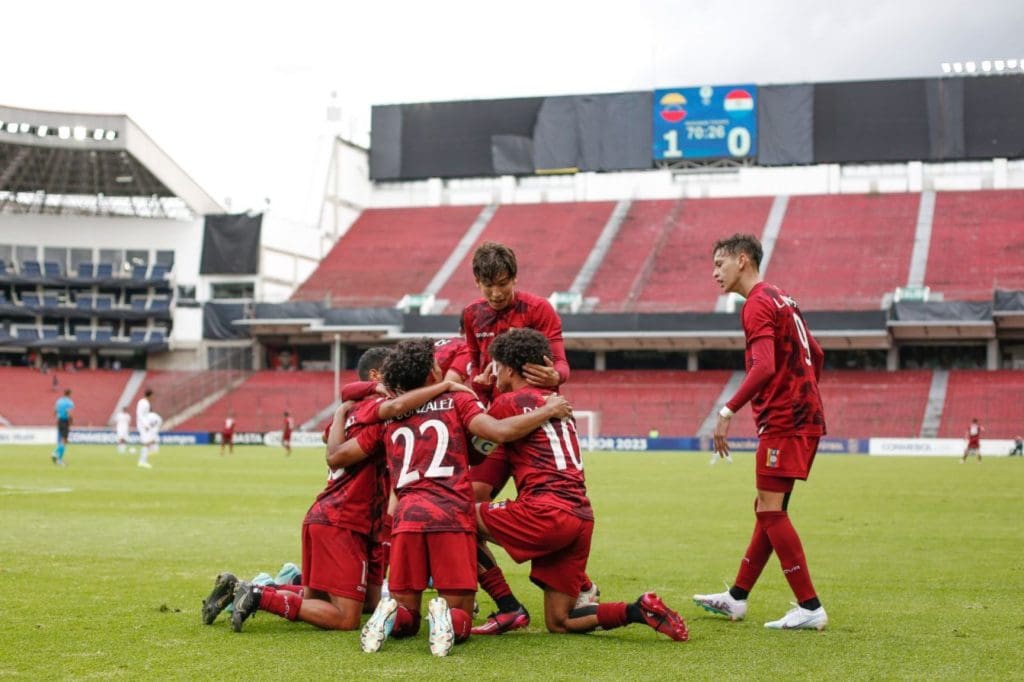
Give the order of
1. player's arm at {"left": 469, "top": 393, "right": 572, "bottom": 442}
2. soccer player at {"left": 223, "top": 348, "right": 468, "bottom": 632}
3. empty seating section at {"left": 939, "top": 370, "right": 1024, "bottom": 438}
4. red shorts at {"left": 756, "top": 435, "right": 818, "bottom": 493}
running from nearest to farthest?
player's arm at {"left": 469, "top": 393, "right": 572, "bottom": 442} → soccer player at {"left": 223, "top": 348, "right": 468, "bottom": 632} → red shorts at {"left": 756, "top": 435, "right": 818, "bottom": 493} → empty seating section at {"left": 939, "top": 370, "right": 1024, "bottom": 438}

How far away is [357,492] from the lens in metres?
7.70

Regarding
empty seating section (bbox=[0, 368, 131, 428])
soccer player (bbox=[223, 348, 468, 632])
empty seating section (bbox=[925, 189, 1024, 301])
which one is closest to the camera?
soccer player (bbox=[223, 348, 468, 632])

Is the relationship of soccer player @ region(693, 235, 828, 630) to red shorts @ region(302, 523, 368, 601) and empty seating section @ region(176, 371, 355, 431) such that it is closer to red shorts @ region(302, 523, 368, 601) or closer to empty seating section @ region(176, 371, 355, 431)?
red shorts @ region(302, 523, 368, 601)

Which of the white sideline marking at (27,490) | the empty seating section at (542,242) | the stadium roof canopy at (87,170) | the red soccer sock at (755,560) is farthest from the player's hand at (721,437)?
the stadium roof canopy at (87,170)

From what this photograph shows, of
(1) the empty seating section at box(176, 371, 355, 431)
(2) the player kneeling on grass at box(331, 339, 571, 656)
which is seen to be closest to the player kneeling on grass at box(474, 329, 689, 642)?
(2) the player kneeling on grass at box(331, 339, 571, 656)

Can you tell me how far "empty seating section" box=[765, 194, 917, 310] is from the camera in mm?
57750

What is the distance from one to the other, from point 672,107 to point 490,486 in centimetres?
6070

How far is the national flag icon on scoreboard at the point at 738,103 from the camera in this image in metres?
65.2

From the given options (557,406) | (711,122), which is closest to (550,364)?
(557,406)

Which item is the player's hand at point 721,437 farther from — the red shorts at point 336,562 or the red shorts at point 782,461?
the red shorts at point 336,562

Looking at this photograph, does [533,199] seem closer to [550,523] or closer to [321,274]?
[321,274]

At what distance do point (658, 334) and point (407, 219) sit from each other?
856 inches

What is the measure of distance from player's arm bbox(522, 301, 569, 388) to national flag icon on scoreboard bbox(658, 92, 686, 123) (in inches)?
2349

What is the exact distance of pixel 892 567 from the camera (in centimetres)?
1103
